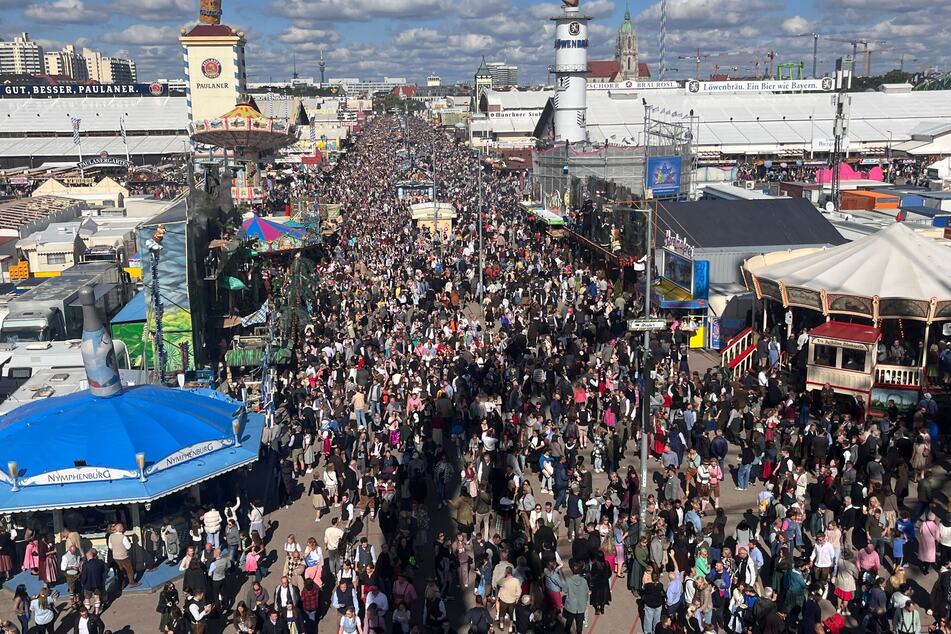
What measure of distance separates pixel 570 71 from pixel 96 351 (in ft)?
174

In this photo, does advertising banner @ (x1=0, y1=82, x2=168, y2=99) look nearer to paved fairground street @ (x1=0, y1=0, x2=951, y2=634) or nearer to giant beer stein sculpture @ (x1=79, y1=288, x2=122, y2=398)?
paved fairground street @ (x1=0, y1=0, x2=951, y2=634)

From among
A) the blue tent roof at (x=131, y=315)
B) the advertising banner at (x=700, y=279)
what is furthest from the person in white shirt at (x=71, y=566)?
the advertising banner at (x=700, y=279)

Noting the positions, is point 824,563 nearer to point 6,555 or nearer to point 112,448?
point 112,448

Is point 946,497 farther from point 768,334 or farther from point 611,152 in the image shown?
point 611,152

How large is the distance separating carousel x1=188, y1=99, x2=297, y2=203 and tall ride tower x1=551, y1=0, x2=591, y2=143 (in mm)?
19548

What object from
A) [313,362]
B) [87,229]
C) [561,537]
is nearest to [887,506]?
[561,537]

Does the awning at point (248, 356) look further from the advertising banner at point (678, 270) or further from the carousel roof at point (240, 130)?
the carousel roof at point (240, 130)

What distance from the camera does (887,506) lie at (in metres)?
12.8

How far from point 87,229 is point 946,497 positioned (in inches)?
1141

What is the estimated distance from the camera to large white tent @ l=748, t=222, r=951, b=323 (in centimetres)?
1883

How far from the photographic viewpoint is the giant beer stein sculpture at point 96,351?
44.8 ft

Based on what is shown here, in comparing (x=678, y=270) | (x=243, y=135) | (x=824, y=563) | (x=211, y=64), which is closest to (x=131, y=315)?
(x=678, y=270)

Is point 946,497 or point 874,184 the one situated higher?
point 874,184

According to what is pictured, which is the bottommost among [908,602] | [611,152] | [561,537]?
[561,537]
